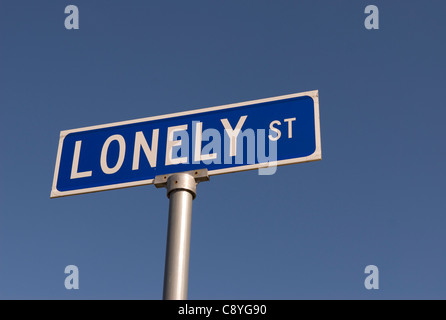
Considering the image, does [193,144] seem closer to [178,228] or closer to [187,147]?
[187,147]

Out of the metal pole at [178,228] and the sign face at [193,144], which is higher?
the sign face at [193,144]

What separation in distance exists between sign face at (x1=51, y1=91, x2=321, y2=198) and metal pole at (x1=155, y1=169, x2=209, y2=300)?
0.08 m

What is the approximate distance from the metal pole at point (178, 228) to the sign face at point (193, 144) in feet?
0.27

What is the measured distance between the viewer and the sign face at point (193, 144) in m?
3.10

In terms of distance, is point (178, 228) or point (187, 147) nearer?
point (178, 228)

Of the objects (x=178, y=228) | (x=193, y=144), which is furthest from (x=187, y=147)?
(x=178, y=228)

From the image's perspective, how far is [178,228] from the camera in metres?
2.82

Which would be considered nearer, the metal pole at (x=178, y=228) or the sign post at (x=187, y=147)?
the metal pole at (x=178, y=228)

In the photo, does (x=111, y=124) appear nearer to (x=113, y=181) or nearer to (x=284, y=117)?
(x=113, y=181)

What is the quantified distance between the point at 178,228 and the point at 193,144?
0.52 metres

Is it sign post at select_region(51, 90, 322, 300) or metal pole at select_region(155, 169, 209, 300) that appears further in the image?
sign post at select_region(51, 90, 322, 300)

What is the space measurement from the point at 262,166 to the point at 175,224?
0.50m

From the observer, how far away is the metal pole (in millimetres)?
2652
